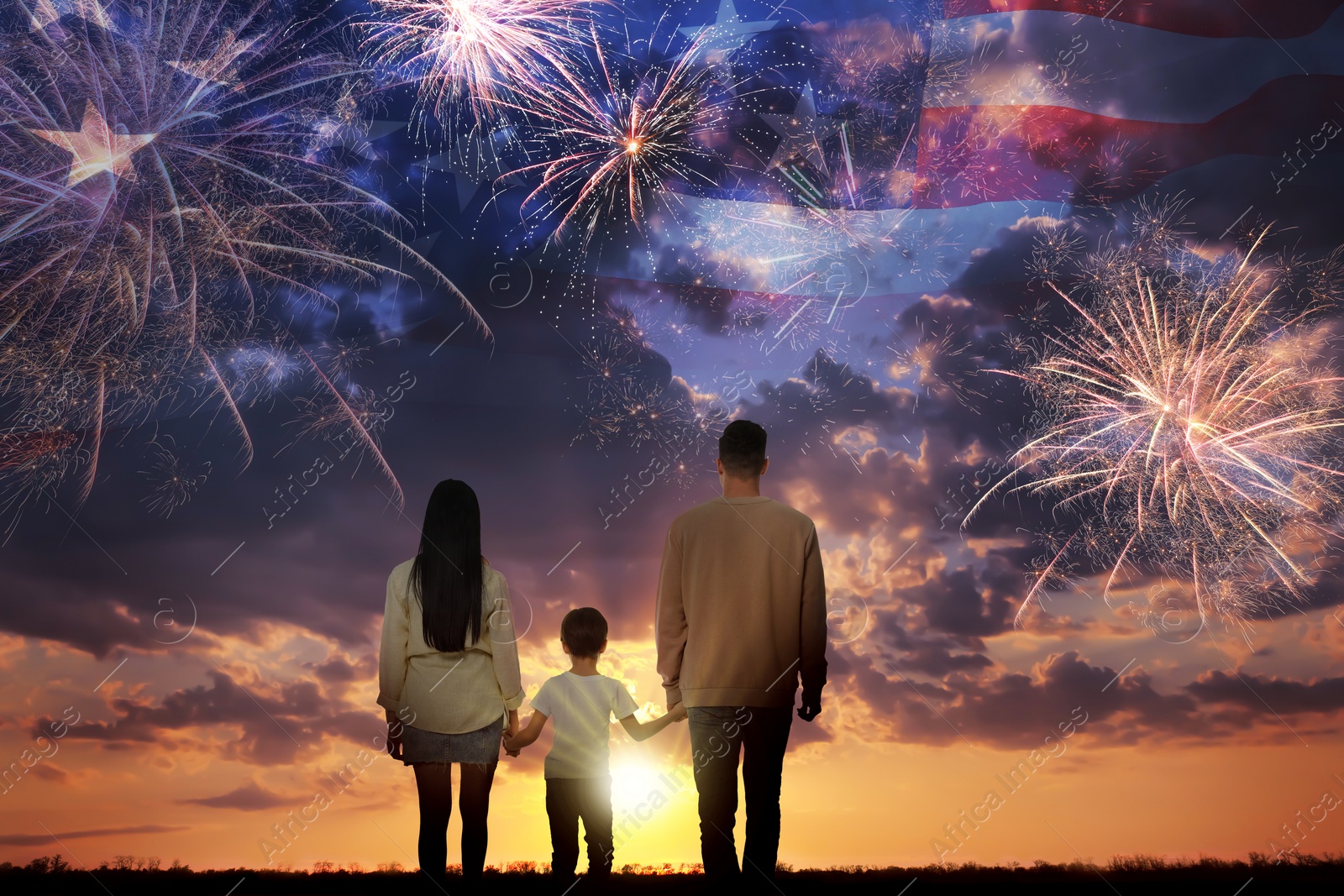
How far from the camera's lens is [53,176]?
34.8 feet

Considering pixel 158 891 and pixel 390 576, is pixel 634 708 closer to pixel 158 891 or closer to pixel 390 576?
pixel 390 576

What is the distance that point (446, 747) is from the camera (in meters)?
5.59

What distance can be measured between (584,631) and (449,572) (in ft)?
3.71

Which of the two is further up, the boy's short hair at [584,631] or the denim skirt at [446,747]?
the boy's short hair at [584,631]

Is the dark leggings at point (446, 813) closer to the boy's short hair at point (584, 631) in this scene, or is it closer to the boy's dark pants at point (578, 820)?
the boy's dark pants at point (578, 820)

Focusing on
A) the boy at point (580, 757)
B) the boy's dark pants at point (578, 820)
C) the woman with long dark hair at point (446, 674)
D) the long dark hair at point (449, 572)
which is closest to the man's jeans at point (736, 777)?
the boy at point (580, 757)

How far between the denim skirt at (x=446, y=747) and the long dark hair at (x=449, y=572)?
491 millimetres

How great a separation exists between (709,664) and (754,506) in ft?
2.90

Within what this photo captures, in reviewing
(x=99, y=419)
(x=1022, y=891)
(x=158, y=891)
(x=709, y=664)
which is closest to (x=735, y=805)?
(x=709, y=664)

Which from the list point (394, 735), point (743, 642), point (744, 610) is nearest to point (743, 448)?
point (744, 610)

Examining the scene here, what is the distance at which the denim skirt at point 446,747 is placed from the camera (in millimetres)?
5566

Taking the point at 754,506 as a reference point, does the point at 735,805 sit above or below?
below

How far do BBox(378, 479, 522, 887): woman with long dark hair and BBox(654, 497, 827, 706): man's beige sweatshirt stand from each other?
111 centimetres

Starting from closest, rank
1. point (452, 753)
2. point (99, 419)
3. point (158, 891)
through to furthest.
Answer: point (452, 753), point (158, 891), point (99, 419)
